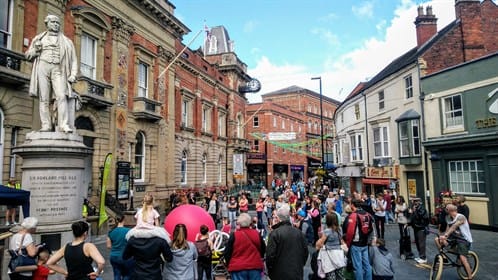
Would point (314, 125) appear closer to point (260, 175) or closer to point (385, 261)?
point (260, 175)

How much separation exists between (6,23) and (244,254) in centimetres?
1376

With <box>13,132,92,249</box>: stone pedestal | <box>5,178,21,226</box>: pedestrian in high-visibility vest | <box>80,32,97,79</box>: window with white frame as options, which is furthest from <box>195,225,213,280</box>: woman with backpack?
<box>80,32,97,79</box>: window with white frame

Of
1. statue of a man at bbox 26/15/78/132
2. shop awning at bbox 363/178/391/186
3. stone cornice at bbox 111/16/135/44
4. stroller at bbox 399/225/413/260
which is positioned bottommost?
stroller at bbox 399/225/413/260

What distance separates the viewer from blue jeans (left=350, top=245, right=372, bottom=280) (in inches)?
262

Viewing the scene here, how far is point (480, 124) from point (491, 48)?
7828 millimetres

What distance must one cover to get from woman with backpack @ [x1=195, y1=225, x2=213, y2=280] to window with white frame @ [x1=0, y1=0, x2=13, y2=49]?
1166 cm

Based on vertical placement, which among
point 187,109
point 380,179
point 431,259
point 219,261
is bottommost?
point 431,259

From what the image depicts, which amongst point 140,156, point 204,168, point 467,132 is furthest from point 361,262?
point 204,168

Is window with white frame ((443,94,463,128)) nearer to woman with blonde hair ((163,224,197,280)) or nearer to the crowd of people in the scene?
the crowd of people

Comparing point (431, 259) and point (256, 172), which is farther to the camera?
point (256, 172)

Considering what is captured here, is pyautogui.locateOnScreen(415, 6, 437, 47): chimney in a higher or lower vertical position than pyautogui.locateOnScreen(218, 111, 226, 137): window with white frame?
higher

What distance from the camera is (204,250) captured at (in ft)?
22.0

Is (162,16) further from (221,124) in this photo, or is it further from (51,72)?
(51,72)

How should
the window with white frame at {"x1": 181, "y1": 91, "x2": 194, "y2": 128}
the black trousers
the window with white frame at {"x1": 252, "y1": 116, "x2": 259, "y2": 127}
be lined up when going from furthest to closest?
the window with white frame at {"x1": 252, "y1": 116, "x2": 259, "y2": 127}, the window with white frame at {"x1": 181, "y1": 91, "x2": 194, "y2": 128}, the black trousers
